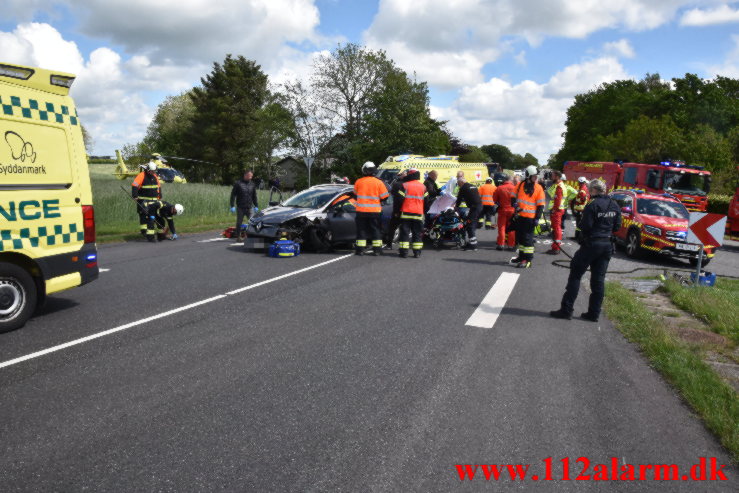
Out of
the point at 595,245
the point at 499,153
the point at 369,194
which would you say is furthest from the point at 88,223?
the point at 499,153

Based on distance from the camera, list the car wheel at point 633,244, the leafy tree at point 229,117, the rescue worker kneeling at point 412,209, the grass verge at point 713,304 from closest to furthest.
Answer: the grass verge at point 713,304
the rescue worker kneeling at point 412,209
the car wheel at point 633,244
the leafy tree at point 229,117

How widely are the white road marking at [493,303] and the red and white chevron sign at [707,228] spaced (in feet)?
11.1

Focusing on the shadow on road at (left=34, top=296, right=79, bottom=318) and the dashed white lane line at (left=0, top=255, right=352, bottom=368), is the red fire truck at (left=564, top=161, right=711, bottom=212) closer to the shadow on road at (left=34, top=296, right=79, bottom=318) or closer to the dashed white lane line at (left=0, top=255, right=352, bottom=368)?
the dashed white lane line at (left=0, top=255, right=352, bottom=368)

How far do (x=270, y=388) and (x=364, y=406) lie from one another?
823 mm

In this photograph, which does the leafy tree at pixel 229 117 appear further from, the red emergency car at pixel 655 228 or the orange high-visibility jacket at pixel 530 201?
the orange high-visibility jacket at pixel 530 201

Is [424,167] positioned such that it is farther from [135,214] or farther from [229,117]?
[229,117]

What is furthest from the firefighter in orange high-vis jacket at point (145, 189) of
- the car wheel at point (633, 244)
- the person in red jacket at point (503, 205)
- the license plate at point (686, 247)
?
the license plate at point (686, 247)

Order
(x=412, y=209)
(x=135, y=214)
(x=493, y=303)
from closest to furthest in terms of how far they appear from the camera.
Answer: (x=493, y=303)
(x=412, y=209)
(x=135, y=214)

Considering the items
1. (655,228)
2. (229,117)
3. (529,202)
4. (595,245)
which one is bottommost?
(655,228)

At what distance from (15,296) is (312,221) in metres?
6.87

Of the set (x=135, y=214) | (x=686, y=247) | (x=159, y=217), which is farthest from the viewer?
(x=135, y=214)

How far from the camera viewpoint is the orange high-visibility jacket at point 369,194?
1145 cm

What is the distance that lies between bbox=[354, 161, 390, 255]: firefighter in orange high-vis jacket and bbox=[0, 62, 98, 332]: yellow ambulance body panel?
6045mm

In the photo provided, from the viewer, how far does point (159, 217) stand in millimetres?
14438
